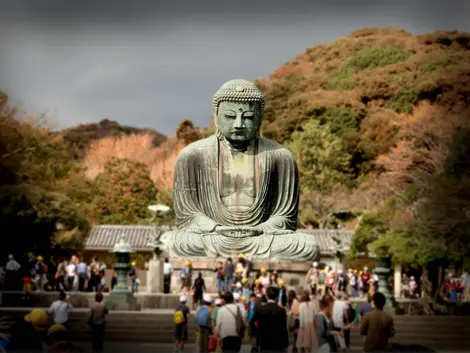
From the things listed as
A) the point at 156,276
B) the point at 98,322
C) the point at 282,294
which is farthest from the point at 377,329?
the point at 156,276

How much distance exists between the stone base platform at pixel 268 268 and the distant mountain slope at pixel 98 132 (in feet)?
167

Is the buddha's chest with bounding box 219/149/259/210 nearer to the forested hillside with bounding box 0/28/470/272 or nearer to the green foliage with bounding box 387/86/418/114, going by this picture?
the forested hillside with bounding box 0/28/470/272

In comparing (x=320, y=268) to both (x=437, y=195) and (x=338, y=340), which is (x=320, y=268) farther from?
(x=338, y=340)

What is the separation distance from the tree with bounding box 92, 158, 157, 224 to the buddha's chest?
91.2 feet

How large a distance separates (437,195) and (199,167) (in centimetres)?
559

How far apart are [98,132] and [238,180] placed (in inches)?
2206

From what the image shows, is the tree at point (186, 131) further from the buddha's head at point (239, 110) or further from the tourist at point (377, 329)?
the tourist at point (377, 329)

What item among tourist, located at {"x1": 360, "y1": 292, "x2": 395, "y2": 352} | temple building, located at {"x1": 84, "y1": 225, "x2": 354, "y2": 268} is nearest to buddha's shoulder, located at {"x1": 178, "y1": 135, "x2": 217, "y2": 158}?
tourist, located at {"x1": 360, "y1": 292, "x2": 395, "y2": 352}

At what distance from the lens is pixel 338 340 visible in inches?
577

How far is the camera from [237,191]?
77.1 ft

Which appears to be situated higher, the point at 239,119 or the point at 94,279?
the point at 239,119

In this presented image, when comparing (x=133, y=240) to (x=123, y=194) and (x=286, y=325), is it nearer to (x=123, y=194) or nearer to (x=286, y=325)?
(x=123, y=194)

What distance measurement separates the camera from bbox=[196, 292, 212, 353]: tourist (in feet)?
50.9

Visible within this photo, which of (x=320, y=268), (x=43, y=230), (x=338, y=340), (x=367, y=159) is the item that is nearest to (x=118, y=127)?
(x=367, y=159)
